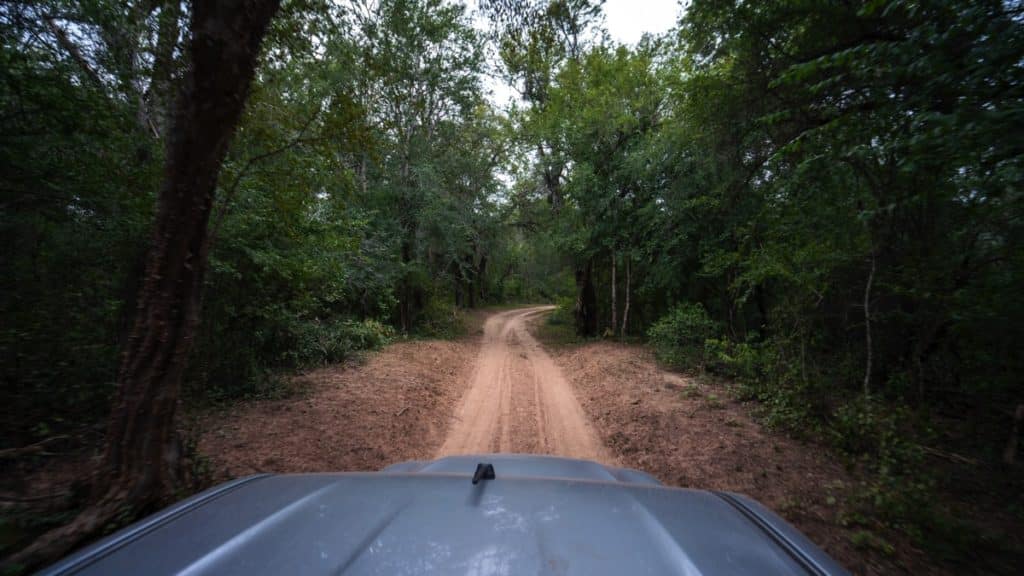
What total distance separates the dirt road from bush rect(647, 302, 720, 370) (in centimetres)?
300

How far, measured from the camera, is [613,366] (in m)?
9.16

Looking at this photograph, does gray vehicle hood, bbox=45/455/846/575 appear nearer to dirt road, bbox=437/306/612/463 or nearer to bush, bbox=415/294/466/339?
dirt road, bbox=437/306/612/463

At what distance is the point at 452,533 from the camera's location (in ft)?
4.66

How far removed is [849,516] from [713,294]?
1011cm

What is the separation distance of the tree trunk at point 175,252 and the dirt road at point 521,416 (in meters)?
3.21

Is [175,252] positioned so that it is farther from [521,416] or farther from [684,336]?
[684,336]

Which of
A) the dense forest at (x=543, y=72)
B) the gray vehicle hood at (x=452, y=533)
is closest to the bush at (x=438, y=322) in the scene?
the dense forest at (x=543, y=72)

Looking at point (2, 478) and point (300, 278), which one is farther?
point (300, 278)

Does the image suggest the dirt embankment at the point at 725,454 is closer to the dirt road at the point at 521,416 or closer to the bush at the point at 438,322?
the dirt road at the point at 521,416

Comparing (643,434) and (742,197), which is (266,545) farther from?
(742,197)

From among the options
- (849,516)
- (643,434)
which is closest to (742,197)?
Answer: (643,434)

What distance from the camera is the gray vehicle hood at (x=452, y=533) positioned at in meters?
1.22

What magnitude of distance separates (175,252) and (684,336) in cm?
1048

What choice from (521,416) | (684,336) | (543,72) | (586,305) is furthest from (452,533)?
(586,305)
